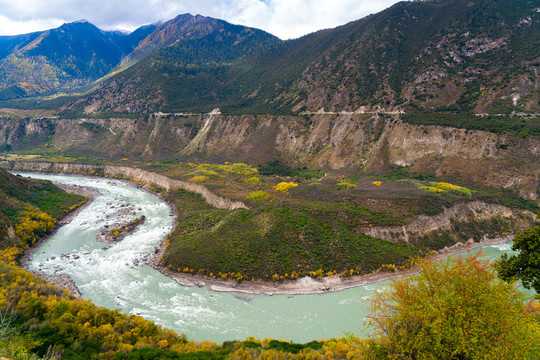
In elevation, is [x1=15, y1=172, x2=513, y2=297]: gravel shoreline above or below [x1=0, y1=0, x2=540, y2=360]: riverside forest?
below

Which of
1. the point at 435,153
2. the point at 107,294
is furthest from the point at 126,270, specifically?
the point at 435,153

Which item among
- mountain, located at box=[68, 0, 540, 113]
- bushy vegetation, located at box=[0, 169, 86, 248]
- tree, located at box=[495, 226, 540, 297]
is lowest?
bushy vegetation, located at box=[0, 169, 86, 248]

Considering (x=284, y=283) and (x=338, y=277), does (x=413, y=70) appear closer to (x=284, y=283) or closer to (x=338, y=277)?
(x=338, y=277)

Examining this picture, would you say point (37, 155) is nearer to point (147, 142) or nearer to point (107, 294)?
point (147, 142)

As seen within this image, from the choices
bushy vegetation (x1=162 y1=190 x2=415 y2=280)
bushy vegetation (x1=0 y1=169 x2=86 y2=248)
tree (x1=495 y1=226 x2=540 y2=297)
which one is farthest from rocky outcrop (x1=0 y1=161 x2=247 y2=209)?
tree (x1=495 y1=226 x2=540 y2=297)

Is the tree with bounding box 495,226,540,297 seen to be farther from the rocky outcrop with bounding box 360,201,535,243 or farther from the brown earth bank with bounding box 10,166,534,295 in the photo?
the rocky outcrop with bounding box 360,201,535,243

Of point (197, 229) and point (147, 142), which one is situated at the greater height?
point (147, 142)

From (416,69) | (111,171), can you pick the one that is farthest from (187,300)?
(416,69)
